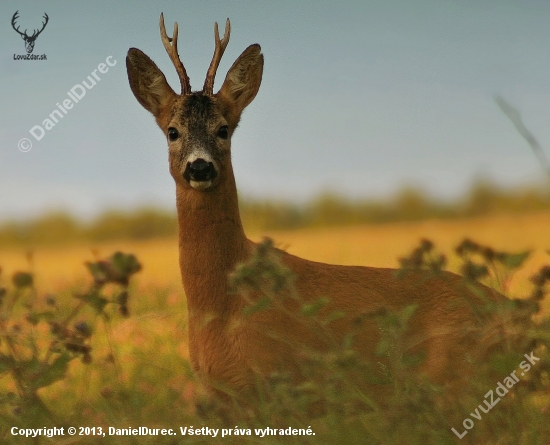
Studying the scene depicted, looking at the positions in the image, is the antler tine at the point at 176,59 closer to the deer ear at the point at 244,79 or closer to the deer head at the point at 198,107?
the deer head at the point at 198,107

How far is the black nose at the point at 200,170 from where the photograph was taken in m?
5.15

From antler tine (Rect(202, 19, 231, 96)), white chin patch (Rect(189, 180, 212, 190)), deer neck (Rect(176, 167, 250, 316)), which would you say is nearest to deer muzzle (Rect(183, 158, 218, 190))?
white chin patch (Rect(189, 180, 212, 190))

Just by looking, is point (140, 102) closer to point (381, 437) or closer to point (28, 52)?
point (28, 52)

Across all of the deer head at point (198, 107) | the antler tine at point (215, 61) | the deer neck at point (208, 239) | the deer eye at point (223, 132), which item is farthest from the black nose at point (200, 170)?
the antler tine at point (215, 61)

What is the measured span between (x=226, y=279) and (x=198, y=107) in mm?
1208

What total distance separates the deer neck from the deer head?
3.7 inches

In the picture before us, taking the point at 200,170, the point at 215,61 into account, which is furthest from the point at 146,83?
the point at 200,170

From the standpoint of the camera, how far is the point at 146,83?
19.4 ft

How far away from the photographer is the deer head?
529 cm

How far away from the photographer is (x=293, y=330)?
16.6ft

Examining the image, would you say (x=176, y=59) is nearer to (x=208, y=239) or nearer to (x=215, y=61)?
(x=215, y=61)

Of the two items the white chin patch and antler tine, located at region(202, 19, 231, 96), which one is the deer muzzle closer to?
the white chin patch

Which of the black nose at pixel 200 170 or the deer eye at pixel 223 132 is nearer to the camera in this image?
the black nose at pixel 200 170

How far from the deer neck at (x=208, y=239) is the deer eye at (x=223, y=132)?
26cm
